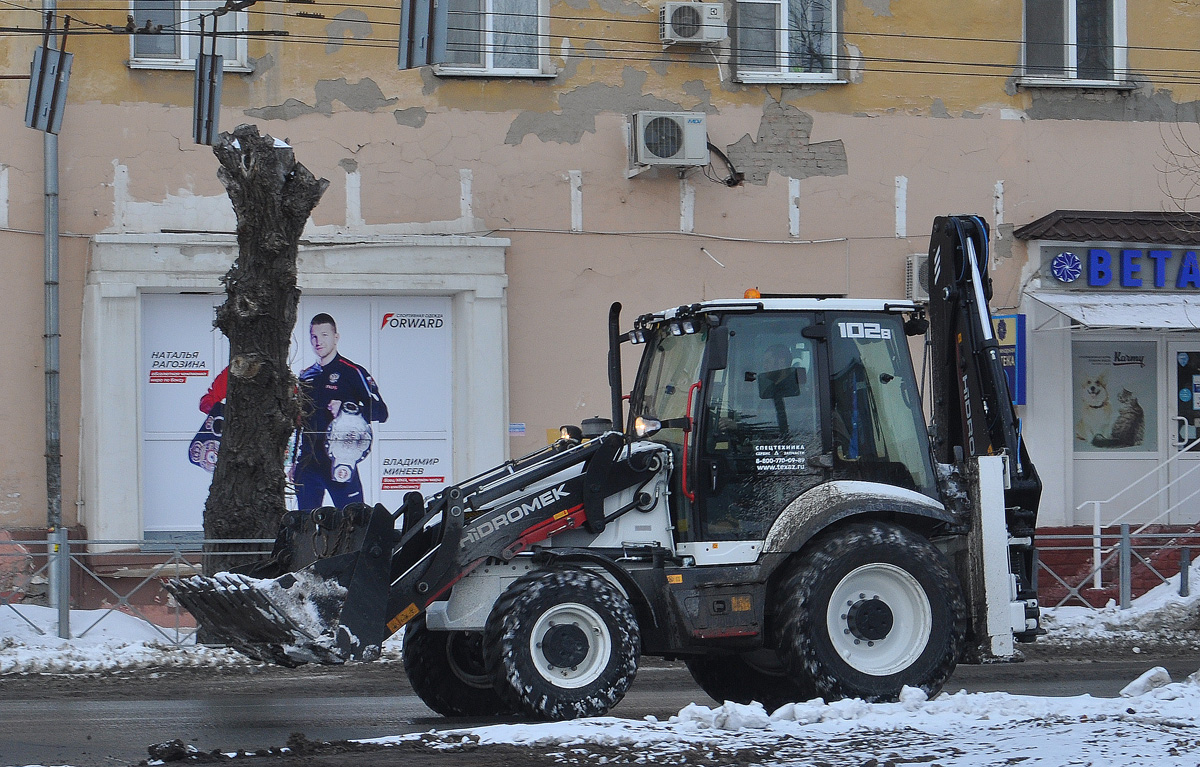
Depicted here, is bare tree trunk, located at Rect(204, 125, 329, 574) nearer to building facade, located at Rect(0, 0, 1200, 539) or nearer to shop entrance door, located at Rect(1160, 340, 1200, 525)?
building facade, located at Rect(0, 0, 1200, 539)

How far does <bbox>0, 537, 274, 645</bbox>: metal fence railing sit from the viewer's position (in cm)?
1262

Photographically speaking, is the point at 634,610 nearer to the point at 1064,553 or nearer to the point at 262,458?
the point at 262,458

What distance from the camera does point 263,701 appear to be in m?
9.66

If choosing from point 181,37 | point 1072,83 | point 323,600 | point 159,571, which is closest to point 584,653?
point 323,600

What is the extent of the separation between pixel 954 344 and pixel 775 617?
225 cm

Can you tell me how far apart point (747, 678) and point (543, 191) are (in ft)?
26.0

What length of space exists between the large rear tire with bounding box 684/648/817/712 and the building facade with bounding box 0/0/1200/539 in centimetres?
656

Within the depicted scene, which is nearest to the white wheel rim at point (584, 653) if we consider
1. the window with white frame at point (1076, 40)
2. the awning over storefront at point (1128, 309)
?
the awning over storefront at point (1128, 309)

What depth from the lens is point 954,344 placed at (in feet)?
30.3

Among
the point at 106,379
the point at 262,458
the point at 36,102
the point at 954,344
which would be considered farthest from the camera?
the point at 106,379

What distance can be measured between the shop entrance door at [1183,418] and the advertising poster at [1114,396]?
0.21m

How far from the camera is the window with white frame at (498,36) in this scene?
15.8 meters

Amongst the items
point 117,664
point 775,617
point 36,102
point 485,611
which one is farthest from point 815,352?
point 36,102

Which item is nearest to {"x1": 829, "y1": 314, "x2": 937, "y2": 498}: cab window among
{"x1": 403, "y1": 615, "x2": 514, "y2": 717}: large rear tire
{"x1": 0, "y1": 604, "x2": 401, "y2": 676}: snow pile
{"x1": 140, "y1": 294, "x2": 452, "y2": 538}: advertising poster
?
{"x1": 403, "y1": 615, "x2": 514, "y2": 717}: large rear tire
